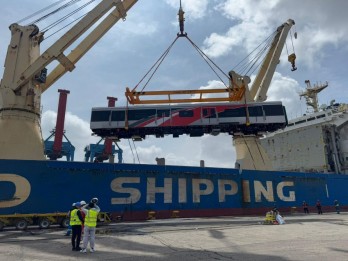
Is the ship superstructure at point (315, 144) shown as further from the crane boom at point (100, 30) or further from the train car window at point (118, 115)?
the crane boom at point (100, 30)

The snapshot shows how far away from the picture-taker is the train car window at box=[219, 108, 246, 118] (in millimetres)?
26297

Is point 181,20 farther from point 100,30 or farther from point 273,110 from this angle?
point 273,110

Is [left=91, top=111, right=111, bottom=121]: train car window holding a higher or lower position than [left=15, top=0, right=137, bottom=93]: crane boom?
lower

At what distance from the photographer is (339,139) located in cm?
4266

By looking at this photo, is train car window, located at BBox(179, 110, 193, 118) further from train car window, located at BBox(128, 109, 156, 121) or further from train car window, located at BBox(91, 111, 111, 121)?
train car window, located at BBox(91, 111, 111, 121)

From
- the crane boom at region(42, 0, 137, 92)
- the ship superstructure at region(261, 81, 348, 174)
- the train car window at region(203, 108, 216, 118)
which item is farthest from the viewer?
the ship superstructure at region(261, 81, 348, 174)

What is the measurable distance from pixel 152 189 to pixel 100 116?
25.1 ft

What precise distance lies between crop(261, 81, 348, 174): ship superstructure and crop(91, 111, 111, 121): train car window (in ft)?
90.6

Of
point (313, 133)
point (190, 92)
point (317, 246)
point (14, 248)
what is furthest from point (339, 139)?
point (14, 248)

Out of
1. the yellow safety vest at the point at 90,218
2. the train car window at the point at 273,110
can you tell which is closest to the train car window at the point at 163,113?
the train car window at the point at 273,110

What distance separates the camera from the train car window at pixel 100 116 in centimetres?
2531

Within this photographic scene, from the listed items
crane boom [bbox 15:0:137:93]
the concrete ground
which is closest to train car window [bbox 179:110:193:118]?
crane boom [bbox 15:0:137:93]

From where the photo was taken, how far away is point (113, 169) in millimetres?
23516

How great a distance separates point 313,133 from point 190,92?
24871mm
